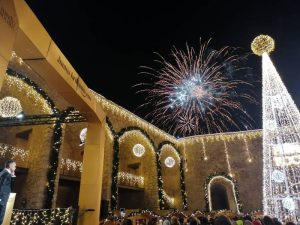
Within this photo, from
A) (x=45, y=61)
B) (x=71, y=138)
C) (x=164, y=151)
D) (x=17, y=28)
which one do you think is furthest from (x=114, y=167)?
(x=17, y=28)

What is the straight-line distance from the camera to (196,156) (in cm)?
1988

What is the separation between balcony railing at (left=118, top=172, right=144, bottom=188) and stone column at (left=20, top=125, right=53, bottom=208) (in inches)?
230

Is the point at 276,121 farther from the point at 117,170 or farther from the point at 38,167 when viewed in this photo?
the point at 38,167

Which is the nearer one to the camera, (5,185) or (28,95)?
(5,185)

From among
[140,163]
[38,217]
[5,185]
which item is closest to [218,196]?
[140,163]

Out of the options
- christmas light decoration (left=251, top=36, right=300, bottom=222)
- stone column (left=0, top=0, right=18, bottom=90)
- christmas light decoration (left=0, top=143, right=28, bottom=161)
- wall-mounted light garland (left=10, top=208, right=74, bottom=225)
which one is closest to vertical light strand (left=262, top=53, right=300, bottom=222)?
christmas light decoration (left=251, top=36, right=300, bottom=222)

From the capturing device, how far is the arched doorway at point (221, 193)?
18194 millimetres

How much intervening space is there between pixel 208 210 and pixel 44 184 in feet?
41.5

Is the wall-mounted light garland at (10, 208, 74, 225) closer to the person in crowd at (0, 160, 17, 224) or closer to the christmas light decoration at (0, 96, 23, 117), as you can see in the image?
the person in crowd at (0, 160, 17, 224)

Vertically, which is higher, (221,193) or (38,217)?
(221,193)

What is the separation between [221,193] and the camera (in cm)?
1997

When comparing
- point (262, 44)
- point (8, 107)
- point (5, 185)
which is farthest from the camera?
point (262, 44)

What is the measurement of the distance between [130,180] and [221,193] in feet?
27.9

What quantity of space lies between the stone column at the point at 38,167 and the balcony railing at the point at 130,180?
585 cm
